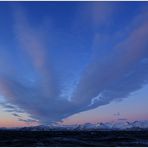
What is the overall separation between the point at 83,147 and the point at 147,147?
8.32 metres

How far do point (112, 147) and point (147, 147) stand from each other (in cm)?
582

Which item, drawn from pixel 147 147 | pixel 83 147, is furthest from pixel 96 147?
pixel 147 147

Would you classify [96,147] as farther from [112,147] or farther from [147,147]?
[147,147]

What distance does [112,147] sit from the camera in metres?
50.3

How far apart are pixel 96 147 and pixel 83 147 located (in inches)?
85.3

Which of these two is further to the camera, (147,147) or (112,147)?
(112,147)

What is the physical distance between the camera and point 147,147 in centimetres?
4622

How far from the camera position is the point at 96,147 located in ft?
159

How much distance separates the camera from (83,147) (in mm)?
47344

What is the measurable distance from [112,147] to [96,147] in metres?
2.96

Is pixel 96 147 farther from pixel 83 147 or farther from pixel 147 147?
pixel 147 147
